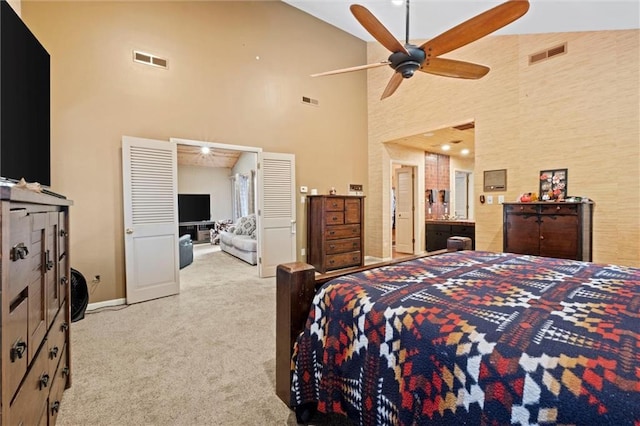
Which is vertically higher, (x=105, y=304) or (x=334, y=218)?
(x=334, y=218)

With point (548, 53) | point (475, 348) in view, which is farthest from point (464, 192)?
point (475, 348)

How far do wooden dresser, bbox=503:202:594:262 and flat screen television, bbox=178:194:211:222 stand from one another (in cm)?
831

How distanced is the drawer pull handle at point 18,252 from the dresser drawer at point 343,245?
4.05 metres

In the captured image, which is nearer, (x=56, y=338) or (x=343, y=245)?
(x=56, y=338)

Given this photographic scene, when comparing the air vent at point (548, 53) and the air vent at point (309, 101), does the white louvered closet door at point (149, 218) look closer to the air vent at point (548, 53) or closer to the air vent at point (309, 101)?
the air vent at point (309, 101)

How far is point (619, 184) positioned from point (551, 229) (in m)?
0.88

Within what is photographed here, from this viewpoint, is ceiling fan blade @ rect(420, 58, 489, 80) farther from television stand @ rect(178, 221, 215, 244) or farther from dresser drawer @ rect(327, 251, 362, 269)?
television stand @ rect(178, 221, 215, 244)

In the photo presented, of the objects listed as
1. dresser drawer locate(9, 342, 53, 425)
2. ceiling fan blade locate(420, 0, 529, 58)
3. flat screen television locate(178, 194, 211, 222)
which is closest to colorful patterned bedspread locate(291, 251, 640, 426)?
dresser drawer locate(9, 342, 53, 425)

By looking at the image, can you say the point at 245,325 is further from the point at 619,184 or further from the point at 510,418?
the point at 619,184

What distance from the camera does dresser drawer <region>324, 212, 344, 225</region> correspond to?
4777 millimetres

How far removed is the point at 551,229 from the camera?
350 centimetres

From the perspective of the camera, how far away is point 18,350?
0.86 metres

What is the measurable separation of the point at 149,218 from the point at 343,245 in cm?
293

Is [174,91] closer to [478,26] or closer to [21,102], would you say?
[21,102]
